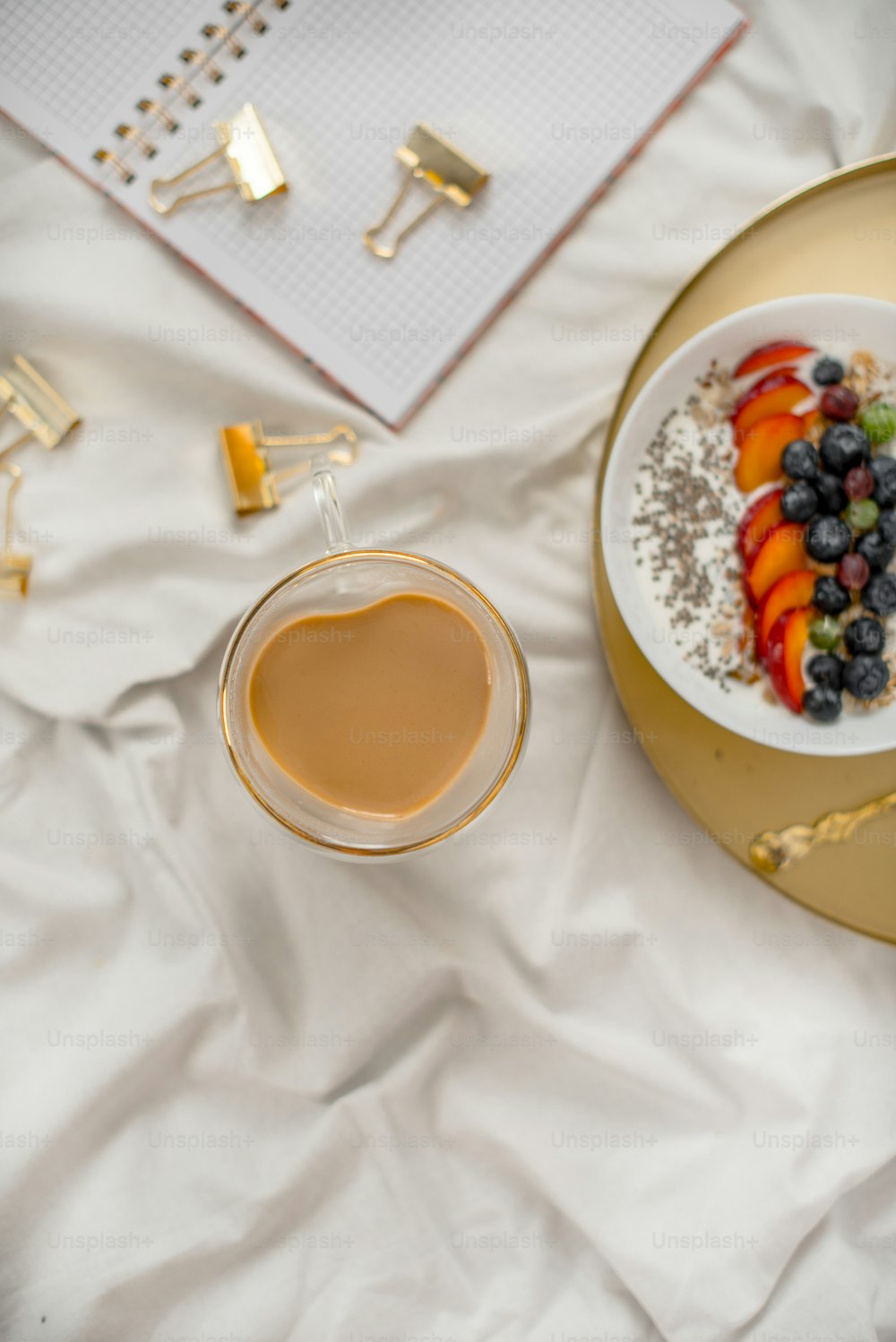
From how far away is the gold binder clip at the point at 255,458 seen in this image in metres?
0.85

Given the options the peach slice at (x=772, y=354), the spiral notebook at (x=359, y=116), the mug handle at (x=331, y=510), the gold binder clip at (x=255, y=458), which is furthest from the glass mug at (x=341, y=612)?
the peach slice at (x=772, y=354)

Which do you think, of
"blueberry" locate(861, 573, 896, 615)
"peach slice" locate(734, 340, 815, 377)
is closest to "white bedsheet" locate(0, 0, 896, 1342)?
"peach slice" locate(734, 340, 815, 377)

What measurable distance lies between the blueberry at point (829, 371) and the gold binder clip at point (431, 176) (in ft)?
1.08

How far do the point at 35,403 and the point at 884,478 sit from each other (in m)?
0.73

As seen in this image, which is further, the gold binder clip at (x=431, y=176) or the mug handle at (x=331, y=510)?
the gold binder clip at (x=431, y=176)

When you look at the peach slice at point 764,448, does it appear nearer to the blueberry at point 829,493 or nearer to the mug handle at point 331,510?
the blueberry at point 829,493

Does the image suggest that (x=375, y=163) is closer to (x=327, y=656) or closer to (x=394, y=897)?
(x=327, y=656)

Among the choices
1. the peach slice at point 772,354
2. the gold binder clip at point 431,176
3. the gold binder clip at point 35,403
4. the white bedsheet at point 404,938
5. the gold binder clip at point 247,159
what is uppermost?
the gold binder clip at point 247,159

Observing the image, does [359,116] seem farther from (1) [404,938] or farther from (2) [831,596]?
(1) [404,938]

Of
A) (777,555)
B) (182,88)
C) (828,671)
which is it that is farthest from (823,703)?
(182,88)

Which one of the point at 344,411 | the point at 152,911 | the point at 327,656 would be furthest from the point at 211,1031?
the point at 344,411

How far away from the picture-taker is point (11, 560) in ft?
2.80

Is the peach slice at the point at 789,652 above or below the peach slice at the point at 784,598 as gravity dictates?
below

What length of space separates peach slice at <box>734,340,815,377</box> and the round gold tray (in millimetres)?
40
